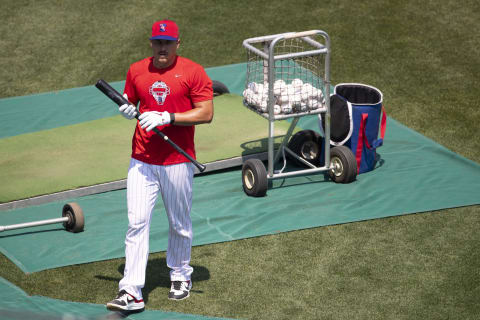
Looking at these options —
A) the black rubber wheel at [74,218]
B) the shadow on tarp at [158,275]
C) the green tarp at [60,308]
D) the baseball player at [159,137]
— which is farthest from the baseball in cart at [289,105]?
the green tarp at [60,308]

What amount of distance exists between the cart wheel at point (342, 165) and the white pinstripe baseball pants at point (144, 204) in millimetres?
2521

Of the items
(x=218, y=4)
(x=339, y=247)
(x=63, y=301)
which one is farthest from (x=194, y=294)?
(x=218, y=4)

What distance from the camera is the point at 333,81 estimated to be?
10977 mm

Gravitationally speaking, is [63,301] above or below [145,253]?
below

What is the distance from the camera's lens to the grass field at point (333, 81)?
599 cm

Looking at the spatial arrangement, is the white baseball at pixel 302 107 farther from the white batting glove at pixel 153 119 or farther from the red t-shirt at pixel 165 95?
the white batting glove at pixel 153 119

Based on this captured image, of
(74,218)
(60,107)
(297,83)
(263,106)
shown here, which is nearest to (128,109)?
(74,218)

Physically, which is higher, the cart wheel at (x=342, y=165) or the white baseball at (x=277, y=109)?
the white baseball at (x=277, y=109)

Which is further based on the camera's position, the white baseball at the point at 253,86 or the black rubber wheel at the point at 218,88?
the black rubber wheel at the point at 218,88

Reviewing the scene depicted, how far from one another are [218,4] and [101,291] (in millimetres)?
8007

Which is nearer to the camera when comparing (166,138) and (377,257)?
(166,138)

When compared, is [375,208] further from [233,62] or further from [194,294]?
[233,62]

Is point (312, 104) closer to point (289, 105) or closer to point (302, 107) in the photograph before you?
point (302, 107)

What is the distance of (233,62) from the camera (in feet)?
38.3
